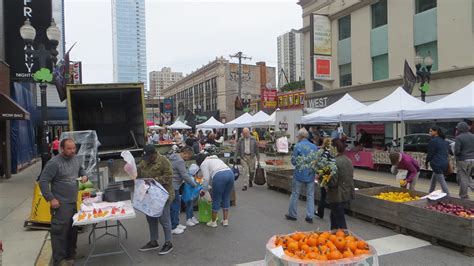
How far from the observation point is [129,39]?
44.1m

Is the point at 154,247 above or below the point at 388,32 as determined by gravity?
below

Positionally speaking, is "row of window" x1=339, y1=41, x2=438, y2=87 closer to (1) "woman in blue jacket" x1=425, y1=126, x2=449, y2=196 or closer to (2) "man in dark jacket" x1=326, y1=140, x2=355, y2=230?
(1) "woman in blue jacket" x1=425, y1=126, x2=449, y2=196

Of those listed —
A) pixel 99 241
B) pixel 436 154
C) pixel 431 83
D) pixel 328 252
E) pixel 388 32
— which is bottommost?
pixel 99 241

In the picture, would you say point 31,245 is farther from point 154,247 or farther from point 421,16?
point 421,16

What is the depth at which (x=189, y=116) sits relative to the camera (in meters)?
45.7

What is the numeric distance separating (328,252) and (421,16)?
798 inches

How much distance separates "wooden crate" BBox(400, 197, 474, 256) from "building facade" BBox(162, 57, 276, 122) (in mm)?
55144

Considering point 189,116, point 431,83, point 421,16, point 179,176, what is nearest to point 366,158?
point 431,83

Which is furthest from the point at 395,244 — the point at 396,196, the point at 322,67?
the point at 322,67

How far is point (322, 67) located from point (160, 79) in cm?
9771

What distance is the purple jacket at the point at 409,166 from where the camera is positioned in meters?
8.14

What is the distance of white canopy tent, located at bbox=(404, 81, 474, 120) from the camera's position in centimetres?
1092

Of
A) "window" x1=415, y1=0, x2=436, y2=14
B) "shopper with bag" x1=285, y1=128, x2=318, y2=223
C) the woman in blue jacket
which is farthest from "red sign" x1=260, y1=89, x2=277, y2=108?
"shopper with bag" x1=285, y1=128, x2=318, y2=223

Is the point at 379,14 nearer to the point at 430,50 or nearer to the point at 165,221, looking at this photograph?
the point at 430,50
